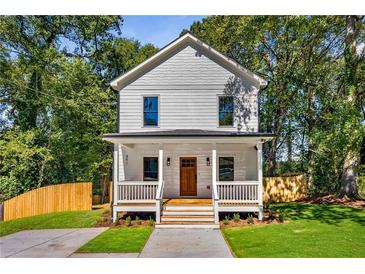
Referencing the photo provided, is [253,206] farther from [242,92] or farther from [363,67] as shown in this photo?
[363,67]

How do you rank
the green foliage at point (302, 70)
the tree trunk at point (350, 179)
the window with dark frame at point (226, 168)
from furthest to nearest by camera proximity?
the green foliage at point (302, 70) → the tree trunk at point (350, 179) → the window with dark frame at point (226, 168)

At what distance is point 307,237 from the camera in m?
8.16

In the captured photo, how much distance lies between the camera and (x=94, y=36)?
20328mm

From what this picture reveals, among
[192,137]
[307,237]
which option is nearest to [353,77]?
[192,137]

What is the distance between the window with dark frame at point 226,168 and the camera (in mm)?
13391

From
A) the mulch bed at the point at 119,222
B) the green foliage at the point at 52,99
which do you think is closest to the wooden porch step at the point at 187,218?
the mulch bed at the point at 119,222

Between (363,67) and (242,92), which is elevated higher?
(363,67)

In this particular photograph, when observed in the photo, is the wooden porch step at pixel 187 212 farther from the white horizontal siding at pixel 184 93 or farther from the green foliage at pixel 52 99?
the green foliage at pixel 52 99

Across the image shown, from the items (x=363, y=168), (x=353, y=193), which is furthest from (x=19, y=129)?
(x=363, y=168)

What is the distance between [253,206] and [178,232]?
3.30 meters

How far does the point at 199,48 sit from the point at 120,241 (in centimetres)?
927

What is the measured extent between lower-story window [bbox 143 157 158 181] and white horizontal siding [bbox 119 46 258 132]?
1587mm

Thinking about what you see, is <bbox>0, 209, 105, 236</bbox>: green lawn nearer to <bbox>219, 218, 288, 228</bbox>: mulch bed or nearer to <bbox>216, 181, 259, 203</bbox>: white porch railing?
<bbox>219, 218, 288, 228</bbox>: mulch bed

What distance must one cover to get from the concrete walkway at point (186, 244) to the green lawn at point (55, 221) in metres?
3.32
